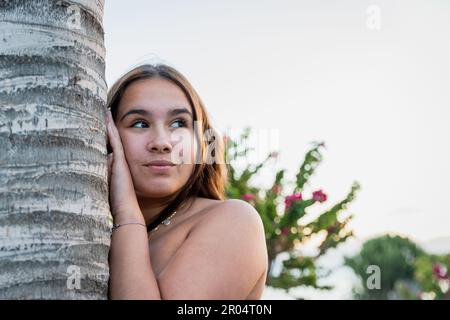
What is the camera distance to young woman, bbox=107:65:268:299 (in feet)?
7.09

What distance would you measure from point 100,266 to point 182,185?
88 centimetres

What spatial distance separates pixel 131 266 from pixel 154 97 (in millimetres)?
979

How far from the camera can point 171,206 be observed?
2.88 m

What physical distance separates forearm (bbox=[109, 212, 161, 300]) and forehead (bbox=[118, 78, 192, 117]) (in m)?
0.68

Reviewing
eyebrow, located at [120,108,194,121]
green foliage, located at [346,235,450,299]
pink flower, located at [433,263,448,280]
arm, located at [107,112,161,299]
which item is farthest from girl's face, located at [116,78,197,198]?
green foliage, located at [346,235,450,299]

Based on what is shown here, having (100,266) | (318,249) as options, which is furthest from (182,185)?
(318,249)

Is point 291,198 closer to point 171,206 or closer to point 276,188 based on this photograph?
point 276,188

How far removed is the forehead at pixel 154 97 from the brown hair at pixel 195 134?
1.4 inches

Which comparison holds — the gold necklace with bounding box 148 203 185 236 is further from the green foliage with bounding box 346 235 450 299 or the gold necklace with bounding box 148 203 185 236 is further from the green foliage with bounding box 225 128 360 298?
the green foliage with bounding box 346 235 450 299

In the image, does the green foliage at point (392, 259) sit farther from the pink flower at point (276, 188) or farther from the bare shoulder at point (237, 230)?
the bare shoulder at point (237, 230)

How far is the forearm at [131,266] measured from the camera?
2062 mm

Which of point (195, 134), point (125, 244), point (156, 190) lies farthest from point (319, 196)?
point (125, 244)

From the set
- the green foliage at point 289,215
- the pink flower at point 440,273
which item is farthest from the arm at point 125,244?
the pink flower at point 440,273
